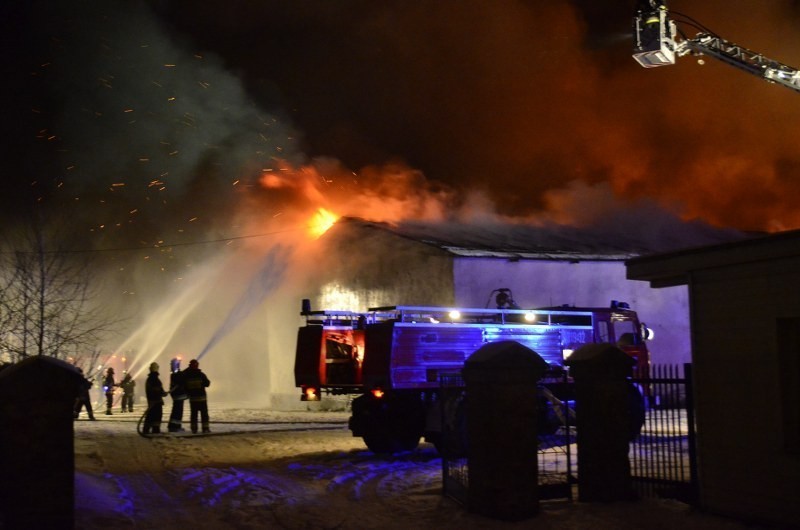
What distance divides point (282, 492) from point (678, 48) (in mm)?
14431

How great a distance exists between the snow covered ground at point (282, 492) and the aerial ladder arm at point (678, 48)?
35.1 ft

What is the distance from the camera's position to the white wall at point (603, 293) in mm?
24172

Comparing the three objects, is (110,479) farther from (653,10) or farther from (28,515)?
(653,10)

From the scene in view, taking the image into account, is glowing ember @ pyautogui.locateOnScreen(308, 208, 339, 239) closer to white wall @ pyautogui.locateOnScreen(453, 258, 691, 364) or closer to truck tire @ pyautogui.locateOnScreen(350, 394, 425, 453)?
white wall @ pyautogui.locateOnScreen(453, 258, 691, 364)

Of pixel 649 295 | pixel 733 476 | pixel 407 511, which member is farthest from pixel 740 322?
pixel 649 295

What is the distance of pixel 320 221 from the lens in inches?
1230

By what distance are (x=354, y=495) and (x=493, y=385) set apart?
8.93 feet

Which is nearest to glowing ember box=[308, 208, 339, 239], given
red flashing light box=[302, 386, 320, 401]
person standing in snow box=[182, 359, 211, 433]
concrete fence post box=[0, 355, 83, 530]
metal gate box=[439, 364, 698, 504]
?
person standing in snow box=[182, 359, 211, 433]

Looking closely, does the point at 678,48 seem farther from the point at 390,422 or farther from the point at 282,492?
the point at 282,492

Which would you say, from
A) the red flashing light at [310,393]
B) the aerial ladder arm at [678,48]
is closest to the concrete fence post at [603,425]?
the red flashing light at [310,393]

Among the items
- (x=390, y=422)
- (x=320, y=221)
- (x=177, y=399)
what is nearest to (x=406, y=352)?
(x=390, y=422)

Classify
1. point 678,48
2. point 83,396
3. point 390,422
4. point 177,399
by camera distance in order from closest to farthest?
point 83,396, point 390,422, point 177,399, point 678,48

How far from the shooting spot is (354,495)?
32.2 ft

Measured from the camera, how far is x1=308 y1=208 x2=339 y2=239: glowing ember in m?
30.0
